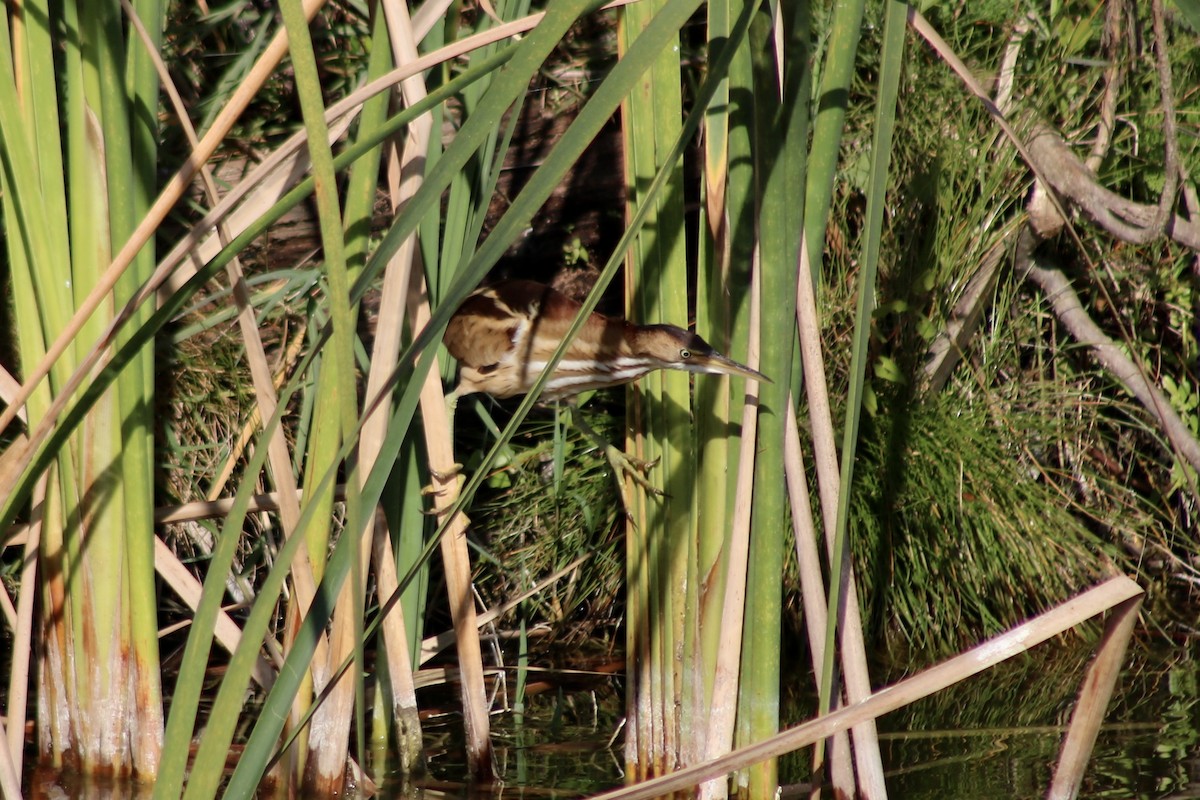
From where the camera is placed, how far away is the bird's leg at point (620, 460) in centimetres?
194

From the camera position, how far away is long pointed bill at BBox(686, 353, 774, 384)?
168cm

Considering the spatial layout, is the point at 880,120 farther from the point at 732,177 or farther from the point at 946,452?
the point at 946,452

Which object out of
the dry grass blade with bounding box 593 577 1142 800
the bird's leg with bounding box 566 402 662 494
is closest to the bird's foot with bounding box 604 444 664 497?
the bird's leg with bounding box 566 402 662 494

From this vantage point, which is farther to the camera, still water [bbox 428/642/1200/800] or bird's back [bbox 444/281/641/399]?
bird's back [bbox 444/281/641/399]

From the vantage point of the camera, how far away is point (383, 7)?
1581 mm

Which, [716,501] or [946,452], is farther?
[946,452]

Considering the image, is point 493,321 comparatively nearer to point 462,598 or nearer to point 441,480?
point 441,480

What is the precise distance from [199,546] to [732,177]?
153cm

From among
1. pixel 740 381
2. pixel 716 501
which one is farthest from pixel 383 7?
pixel 716 501

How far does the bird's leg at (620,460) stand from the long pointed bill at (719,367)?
19cm

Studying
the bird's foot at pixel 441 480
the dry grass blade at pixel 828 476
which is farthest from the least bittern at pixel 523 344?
the dry grass blade at pixel 828 476

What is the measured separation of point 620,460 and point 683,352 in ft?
1.42

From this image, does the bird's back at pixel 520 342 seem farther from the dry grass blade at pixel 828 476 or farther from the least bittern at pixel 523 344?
the dry grass blade at pixel 828 476

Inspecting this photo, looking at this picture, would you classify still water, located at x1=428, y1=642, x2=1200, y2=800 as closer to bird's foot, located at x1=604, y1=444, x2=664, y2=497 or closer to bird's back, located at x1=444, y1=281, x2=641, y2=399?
bird's foot, located at x1=604, y1=444, x2=664, y2=497
